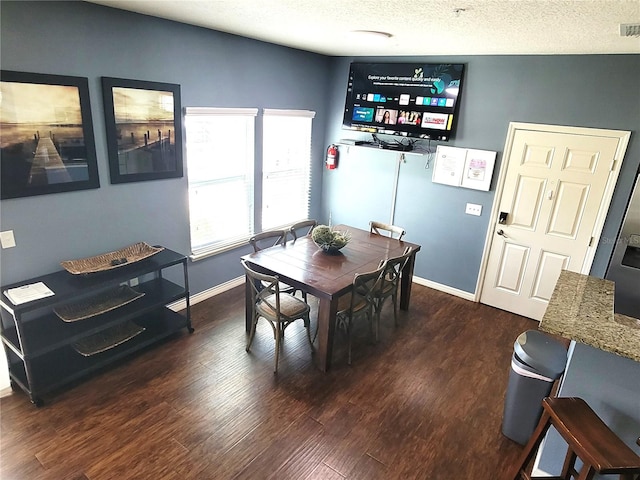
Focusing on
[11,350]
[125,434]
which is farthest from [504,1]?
[11,350]

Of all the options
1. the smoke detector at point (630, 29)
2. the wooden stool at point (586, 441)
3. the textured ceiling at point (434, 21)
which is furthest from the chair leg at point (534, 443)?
the smoke detector at point (630, 29)

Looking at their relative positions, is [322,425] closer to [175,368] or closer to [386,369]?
[386,369]

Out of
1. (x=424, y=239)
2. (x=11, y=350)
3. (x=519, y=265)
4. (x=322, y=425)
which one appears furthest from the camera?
(x=424, y=239)

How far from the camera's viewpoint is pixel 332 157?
203 inches

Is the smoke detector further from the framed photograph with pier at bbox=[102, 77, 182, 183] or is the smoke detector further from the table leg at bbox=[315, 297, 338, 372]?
the framed photograph with pier at bbox=[102, 77, 182, 183]

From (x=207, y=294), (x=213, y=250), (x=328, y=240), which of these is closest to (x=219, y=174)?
(x=213, y=250)

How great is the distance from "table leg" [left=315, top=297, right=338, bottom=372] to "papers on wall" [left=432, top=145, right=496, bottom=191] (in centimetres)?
220

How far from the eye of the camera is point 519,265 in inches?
165

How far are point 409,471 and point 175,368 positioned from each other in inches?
73.8

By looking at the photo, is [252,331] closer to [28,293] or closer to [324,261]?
[324,261]

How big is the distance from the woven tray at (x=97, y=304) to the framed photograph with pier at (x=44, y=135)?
862mm

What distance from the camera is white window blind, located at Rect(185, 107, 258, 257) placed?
3.81 meters

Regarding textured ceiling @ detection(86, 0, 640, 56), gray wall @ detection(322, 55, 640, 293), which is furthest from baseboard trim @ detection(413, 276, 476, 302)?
textured ceiling @ detection(86, 0, 640, 56)

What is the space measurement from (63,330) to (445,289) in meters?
3.83
